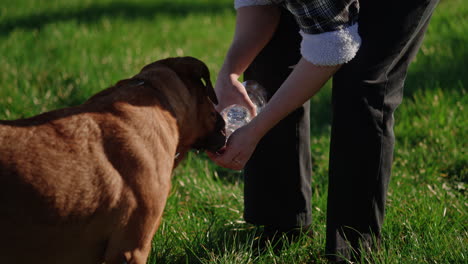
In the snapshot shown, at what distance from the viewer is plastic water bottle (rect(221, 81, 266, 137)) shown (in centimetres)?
336

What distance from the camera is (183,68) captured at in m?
2.85

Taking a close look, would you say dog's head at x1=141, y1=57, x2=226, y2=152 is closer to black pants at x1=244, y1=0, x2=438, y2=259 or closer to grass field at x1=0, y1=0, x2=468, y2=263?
black pants at x1=244, y1=0, x2=438, y2=259


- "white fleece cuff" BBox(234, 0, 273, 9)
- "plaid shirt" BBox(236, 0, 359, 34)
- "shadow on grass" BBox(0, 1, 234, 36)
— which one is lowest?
"shadow on grass" BBox(0, 1, 234, 36)

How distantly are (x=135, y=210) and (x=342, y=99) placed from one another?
1113 mm

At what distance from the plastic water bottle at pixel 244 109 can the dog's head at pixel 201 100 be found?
1.04 feet

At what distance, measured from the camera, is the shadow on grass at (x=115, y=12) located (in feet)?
25.1

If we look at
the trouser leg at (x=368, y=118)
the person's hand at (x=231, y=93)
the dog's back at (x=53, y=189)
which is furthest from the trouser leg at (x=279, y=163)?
the dog's back at (x=53, y=189)

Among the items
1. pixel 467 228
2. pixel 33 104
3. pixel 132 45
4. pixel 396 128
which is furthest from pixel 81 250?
pixel 132 45

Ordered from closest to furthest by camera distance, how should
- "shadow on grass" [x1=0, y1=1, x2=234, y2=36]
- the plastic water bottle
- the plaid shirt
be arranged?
1. the plaid shirt
2. the plastic water bottle
3. "shadow on grass" [x1=0, y1=1, x2=234, y2=36]

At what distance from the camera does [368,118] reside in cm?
280

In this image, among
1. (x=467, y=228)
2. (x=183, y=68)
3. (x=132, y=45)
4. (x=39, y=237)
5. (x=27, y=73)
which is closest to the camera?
(x=39, y=237)

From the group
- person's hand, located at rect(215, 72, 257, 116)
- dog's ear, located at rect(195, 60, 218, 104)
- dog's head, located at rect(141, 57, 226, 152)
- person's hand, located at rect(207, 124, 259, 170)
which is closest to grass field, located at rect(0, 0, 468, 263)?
person's hand, located at rect(207, 124, 259, 170)

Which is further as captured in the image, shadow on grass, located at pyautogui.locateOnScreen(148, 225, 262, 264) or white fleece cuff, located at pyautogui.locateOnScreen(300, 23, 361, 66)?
shadow on grass, located at pyautogui.locateOnScreen(148, 225, 262, 264)

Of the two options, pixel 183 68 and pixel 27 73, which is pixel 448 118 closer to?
pixel 183 68
